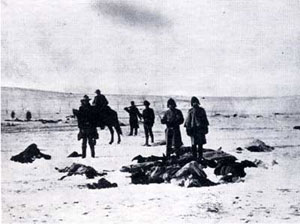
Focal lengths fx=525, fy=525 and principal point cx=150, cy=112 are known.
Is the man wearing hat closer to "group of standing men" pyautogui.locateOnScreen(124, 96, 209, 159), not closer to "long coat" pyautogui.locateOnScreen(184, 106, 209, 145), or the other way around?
"group of standing men" pyautogui.locateOnScreen(124, 96, 209, 159)

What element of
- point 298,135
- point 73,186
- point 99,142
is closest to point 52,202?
point 73,186

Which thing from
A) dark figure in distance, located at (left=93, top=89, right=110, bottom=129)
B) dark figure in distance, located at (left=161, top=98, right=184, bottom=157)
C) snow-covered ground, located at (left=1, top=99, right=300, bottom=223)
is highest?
dark figure in distance, located at (left=93, top=89, right=110, bottom=129)

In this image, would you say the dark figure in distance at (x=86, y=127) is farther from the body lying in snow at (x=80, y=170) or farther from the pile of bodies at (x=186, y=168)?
the pile of bodies at (x=186, y=168)

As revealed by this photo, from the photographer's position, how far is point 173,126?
14.5ft

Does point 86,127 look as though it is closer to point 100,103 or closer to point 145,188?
point 100,103

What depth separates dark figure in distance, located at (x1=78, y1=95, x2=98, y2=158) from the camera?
438cm

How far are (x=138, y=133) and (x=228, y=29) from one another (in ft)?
3.81

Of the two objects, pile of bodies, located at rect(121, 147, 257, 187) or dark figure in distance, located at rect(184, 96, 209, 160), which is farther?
dark figure in distance, located at rect(184, 96, 209, 160)

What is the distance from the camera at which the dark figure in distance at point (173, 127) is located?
4.39 m

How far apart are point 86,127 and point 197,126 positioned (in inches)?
36.7

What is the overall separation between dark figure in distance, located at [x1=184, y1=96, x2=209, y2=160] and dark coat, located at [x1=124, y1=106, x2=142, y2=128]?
42cm

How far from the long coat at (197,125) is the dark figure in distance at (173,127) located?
0.07 m

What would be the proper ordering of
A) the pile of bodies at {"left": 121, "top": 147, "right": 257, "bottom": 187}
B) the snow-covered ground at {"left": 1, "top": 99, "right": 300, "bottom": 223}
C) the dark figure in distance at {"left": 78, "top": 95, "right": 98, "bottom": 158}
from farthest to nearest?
the dark figure in distance at {"left": 78, "top": 95, "right": 98, "bottom": 158}
the pile of bodies at {"left": 121, "top": 147, "right": 257, "bottom": 187}
the snow-covered ground at {"left": 1, "top": 99, "right": 300, "bottom": 223}

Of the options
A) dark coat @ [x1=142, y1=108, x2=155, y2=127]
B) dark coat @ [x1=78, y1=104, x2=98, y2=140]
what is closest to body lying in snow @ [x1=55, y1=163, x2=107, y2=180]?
dark coat @ [x1=78, y1=104, x2=98, y2=140]
